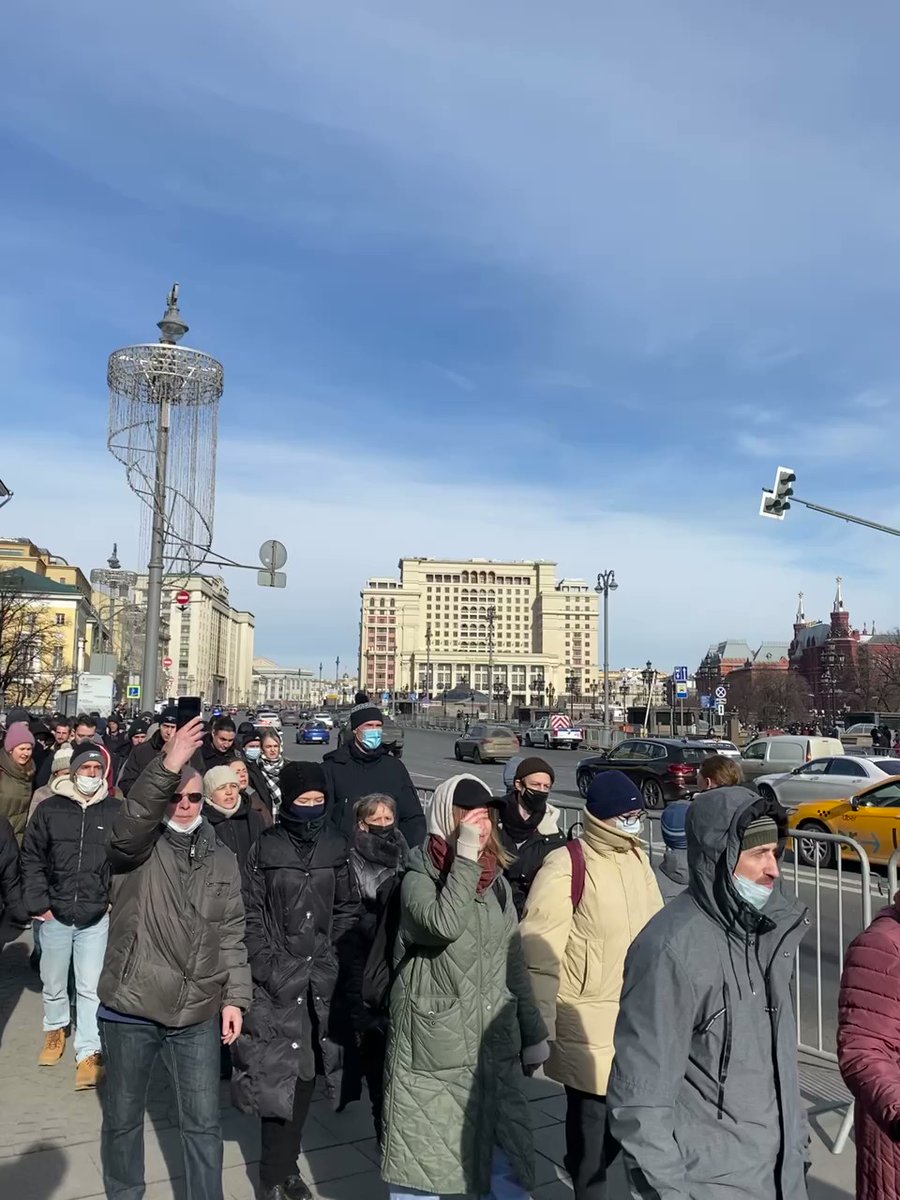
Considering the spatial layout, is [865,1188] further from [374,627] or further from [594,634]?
[594,634]

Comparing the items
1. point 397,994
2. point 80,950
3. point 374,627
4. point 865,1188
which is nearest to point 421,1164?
point 397,994

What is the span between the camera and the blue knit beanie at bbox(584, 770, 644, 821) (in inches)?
148

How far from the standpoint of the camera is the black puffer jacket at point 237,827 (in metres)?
5.60

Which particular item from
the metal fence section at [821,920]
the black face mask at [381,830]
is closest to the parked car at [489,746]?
the metal fence section at [821,920]

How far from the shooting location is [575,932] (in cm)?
380

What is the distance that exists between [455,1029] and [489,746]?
1409 inches

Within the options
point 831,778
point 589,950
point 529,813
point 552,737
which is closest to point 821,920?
point 529,813

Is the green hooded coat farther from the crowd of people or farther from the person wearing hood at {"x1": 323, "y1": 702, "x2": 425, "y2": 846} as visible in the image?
the person wearing hood at {"x1": 323, "y1": 702, "x2": 425, "y2": 846}

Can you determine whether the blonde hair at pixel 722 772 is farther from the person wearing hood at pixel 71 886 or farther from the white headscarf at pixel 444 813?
the person wearing hood at pixel 71 886

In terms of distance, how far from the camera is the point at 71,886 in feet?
18.8

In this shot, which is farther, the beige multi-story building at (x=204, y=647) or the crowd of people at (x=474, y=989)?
the beige multi-story building at (x=204, y=647)

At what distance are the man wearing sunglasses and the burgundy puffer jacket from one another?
2.41 m

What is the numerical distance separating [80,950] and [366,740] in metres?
2.19

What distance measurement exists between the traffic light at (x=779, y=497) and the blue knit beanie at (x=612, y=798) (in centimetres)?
1691
